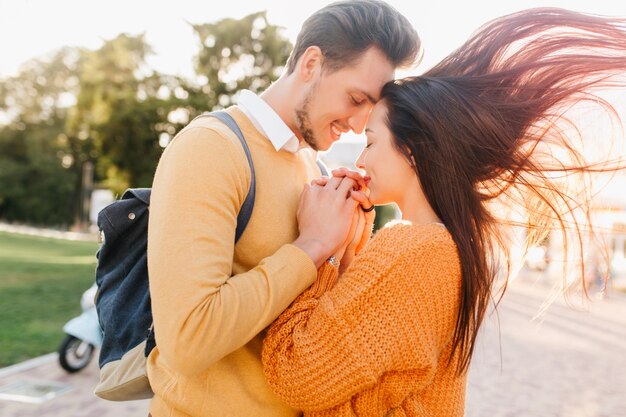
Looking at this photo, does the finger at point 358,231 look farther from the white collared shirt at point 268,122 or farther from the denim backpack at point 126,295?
the denim backpack at point 126,295

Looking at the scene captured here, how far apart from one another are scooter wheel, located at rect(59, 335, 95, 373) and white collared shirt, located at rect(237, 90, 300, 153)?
15.3 feet

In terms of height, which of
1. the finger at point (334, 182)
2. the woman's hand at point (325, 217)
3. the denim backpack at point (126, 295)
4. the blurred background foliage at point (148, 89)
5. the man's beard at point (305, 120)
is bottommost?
the blurred background foliage at point (148, 89)

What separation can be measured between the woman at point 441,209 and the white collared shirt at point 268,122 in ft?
0.65

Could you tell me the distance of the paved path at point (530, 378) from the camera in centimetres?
520

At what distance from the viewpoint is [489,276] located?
1.94m

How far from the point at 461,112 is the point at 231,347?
1.07 metres

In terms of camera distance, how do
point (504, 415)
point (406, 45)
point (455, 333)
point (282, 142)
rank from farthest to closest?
point (504, 415), point (406, 45), point (282, 142), point (455, 333)

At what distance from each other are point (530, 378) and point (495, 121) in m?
6.17

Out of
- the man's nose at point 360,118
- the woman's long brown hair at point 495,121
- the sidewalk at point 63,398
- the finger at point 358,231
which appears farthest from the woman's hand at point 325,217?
the sidewalk at point 63,398

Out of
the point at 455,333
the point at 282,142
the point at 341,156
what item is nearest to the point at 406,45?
the point at 282,142

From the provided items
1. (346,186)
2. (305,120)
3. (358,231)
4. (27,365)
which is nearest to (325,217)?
(346,186)

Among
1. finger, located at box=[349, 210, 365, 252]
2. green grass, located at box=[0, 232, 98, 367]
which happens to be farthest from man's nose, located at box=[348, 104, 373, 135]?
green grass, located at box=[0, 232, 98, 367]

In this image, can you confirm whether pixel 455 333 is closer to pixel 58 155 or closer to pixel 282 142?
pixel 282 142

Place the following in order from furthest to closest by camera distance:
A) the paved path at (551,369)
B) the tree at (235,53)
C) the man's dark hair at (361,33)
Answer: the tree at (235,53), the paved path at (551,369), the man's dark hair at (361,33)
